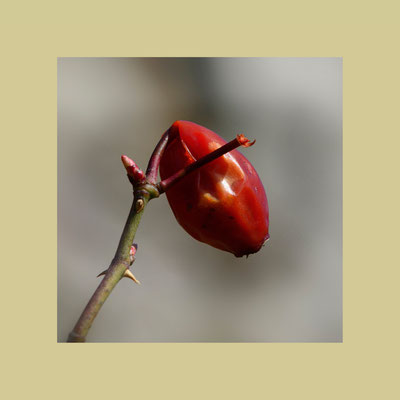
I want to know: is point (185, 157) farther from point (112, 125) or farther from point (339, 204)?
point (112, 125)

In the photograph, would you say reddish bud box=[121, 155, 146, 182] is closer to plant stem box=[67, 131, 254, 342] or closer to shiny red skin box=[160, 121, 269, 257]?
plant stem box=[67, 131, 254, 342]

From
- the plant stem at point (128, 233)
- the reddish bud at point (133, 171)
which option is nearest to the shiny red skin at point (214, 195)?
the plant stem at point (128, 233)

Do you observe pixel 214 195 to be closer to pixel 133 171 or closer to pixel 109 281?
pixel 133 171

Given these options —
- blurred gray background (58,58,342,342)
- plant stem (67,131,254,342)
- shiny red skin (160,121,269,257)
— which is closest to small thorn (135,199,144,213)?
plant stem (67,131,254,342)

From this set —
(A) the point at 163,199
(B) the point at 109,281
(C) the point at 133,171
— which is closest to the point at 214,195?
(C) the point at 133,171

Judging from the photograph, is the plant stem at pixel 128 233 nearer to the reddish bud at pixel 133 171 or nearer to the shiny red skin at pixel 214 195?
the reddish bud at pixel 133 171

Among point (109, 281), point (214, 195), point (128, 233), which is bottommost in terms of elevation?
point (109, 281)
